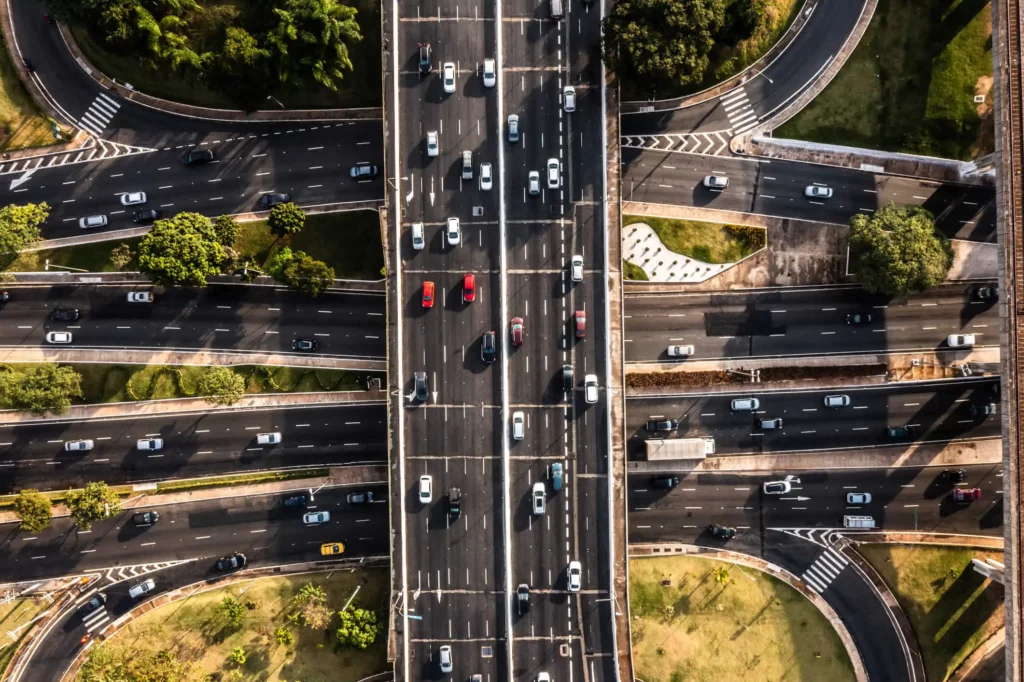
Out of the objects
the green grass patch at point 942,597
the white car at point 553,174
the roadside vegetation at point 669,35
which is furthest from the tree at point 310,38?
the green grass patch at point 942,597

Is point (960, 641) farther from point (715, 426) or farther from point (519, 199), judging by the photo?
point (519, 199)

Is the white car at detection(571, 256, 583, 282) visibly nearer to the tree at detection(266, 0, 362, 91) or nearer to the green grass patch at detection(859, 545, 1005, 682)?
the tree at detection(266, 0, 362, 91)

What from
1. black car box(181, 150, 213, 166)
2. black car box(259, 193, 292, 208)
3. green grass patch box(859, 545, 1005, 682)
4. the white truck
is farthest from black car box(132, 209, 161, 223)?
green grass patch box(859, 545, 1005, 682)

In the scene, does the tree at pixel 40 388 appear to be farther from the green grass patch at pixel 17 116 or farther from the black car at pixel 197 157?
the black car at pixel 197 157

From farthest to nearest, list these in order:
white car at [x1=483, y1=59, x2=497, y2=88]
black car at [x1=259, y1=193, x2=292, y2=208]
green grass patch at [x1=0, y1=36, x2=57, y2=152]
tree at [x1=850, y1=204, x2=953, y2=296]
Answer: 1. green grass patch at [x1=0, y1=36, x2=57, y2=152]
2. black car at [x1=259, y1=193, x2=292, y2=208]
3. white car at [x1=483, y1=59, x2=497, y2=88]
4. tree at [x1=850, y1=204, x2=953, y2=296]

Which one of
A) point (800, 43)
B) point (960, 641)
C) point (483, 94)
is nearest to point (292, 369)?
point (483, 94)

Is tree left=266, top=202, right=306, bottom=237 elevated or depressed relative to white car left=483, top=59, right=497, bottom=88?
depressed

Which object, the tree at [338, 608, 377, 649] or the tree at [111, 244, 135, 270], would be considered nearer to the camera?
the tree at [338, 608, 377, 649]

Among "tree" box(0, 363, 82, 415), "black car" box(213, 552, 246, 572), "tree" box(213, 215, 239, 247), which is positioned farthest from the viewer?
"black car" box(213, 552, 246, 572)
